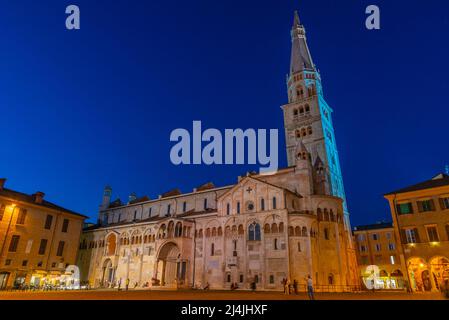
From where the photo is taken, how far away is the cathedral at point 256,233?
36656 mm

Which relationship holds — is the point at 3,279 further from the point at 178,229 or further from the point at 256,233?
the point at 256,233

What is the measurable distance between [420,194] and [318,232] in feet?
41.3

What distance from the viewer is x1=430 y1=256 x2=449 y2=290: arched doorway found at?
28464 millimetres

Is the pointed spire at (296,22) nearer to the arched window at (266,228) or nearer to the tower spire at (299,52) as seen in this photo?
the tower spire at (299,52)

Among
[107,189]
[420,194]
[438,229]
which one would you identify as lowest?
[438,229]

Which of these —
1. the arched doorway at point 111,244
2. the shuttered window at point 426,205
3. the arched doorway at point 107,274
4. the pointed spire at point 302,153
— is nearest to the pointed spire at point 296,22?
the pointed spire at point 302,153

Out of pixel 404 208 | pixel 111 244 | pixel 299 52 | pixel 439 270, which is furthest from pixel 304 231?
pixel 299 52

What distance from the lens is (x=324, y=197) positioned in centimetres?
3988

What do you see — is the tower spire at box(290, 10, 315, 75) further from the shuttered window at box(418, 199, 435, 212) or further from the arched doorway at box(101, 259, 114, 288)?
the arched doorway at box(101, 259, 114, 288)

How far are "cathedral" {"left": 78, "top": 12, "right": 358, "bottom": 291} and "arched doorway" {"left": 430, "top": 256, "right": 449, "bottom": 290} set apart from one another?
10.4 metres

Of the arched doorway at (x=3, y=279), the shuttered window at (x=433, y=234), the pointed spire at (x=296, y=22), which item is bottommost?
→ the arched doorway at (x=3, y=279)

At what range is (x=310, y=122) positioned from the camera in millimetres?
54000
